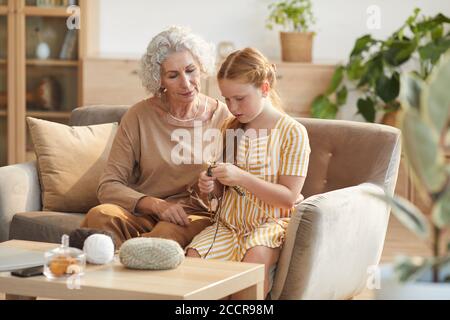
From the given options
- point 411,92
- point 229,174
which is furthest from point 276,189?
point 411,92

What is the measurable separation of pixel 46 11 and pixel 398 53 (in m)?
2.12

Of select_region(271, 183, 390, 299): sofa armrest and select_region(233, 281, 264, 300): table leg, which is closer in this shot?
select_region(233, 281, 264, 300): table leg

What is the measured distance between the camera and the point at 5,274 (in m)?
2.04

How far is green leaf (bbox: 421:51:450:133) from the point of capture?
1017 millimetres

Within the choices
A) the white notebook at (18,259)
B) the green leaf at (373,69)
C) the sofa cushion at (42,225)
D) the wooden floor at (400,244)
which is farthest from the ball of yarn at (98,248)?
the green leaf at (373,69)

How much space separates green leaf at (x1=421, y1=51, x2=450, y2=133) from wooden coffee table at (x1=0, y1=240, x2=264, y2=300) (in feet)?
3.11

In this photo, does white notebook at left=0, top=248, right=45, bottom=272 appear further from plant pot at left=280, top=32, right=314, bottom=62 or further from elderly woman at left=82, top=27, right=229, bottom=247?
plant pot at left=280, top=32, right=314, bottom=62

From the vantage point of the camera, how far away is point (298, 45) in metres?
5.00

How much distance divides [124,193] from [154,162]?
Result: 163 mm

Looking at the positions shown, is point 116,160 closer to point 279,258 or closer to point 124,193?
point 124,193

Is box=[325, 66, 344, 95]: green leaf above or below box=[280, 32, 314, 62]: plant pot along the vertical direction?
below

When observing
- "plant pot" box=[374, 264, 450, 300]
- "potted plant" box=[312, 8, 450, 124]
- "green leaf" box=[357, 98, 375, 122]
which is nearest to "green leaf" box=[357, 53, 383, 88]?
"potted plant" box=[312, 8, 450, 124]

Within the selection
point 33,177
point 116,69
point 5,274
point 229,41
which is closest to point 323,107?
point 229,41

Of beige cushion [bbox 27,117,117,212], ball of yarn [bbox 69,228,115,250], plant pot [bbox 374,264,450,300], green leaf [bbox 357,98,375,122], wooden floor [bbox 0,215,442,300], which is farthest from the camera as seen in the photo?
green leaf [bbox 357,98,375,122]
